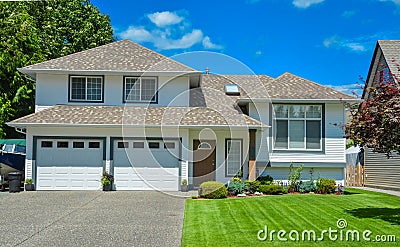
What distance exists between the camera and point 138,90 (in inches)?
819

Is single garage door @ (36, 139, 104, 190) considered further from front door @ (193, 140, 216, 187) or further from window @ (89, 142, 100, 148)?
front door @ (193, 140, 216, 187)

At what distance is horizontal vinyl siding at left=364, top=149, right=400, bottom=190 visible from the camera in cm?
2323

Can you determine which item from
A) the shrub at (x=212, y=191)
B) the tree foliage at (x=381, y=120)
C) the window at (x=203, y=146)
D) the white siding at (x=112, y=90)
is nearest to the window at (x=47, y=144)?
the white siding at (x=112, y=90)

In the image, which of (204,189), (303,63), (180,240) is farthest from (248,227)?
(303,63)

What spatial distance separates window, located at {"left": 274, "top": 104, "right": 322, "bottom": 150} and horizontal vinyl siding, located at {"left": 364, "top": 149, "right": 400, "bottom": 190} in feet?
18.4

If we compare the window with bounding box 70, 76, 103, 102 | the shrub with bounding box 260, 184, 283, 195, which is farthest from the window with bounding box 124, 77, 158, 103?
the shrub with bounding box 260, 184, 283, 195

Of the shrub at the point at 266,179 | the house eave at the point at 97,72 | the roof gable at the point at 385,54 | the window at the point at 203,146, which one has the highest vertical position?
the roof gable at the point at 385,54

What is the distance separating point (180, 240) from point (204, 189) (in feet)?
24.2

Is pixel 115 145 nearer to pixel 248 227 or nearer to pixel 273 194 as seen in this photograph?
pixel 273 194

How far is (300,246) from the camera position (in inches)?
355

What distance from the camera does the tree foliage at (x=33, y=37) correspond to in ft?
90.9

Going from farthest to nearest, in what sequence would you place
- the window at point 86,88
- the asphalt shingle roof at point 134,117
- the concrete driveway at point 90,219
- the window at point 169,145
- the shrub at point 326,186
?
the window at point 86,88 → the window at point 169,145 → the asphalt shingle roof at point 134,117 → the shrub at point 326,186 → the concrete driveway at point 90,219

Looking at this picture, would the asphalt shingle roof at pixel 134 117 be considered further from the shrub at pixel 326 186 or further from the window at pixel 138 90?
the shrub at pixel 326 186

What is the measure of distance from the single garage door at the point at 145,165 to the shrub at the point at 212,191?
2743mm
